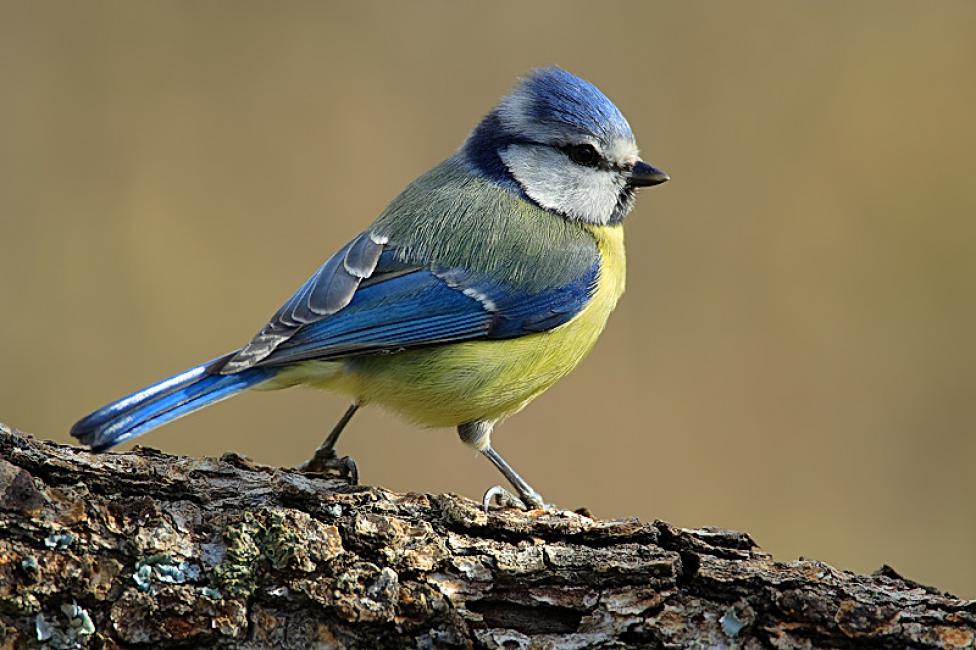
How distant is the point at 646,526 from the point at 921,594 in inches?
22.5

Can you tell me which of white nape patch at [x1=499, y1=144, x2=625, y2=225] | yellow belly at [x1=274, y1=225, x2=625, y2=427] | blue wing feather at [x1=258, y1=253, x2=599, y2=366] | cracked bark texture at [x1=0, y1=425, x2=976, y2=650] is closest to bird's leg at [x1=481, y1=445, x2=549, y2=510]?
yellow belly at [x1=274, y1=225, x2=625, y2=427]

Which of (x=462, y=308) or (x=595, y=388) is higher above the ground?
(x=595, y=388)

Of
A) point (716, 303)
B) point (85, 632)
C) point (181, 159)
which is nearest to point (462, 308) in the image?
point (85, 632)

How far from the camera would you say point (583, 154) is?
353cm

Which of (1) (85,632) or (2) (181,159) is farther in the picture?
(2) (181,159)

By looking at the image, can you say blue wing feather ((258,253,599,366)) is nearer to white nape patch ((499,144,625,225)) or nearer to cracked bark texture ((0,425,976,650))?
white nape patch ((499,144,625,225))

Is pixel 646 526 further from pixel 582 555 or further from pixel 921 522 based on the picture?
pixel 921 522

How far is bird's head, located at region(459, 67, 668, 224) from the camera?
138 inches

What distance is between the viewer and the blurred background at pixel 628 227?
4516 millimetres

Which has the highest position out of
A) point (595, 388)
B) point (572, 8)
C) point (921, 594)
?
point (572, 8)

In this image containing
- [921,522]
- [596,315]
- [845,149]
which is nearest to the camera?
[596,315]

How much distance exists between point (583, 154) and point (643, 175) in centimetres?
22

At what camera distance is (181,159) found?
4949 millimetres

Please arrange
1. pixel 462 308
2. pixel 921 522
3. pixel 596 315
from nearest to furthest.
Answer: pixel 462 308, pixel 596 315, pixel 921 522
